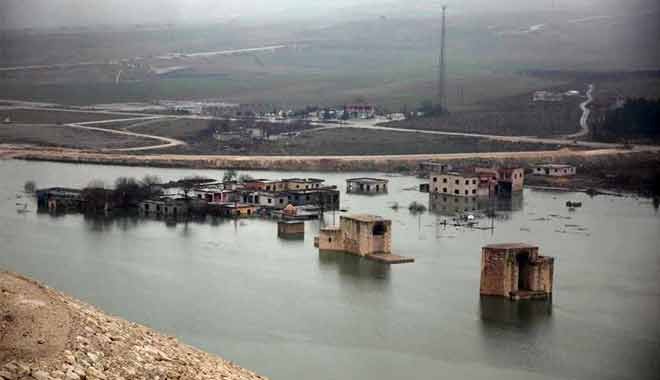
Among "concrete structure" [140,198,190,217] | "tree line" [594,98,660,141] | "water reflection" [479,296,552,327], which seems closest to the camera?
"water reflection" [479,296,552,327]

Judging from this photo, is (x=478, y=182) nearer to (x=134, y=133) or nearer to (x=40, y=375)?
(x=134, y=133)

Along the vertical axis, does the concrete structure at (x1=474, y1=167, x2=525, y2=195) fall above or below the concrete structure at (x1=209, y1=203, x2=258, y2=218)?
above

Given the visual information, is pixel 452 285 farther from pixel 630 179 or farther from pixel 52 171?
pixel 52 171

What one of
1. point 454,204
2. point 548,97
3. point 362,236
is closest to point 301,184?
point 454,204

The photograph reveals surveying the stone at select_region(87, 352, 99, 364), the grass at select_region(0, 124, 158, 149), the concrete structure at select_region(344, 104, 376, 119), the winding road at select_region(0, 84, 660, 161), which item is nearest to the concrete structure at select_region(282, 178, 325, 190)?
the winding road at select_region(0, 84, 660, 161)

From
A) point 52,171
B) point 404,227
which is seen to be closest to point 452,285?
point 404,227

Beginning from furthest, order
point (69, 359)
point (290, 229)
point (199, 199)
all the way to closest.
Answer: point (199, 199) < point (290, 229) < point (69, 359)

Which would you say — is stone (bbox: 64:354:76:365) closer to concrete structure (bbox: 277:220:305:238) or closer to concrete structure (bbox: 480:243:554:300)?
concrete structure (bbox: 480:243:554:300)

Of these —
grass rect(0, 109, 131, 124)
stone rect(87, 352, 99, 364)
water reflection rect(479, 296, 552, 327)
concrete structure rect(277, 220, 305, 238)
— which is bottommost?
water reflection rect(479, 296, 552, 327)
